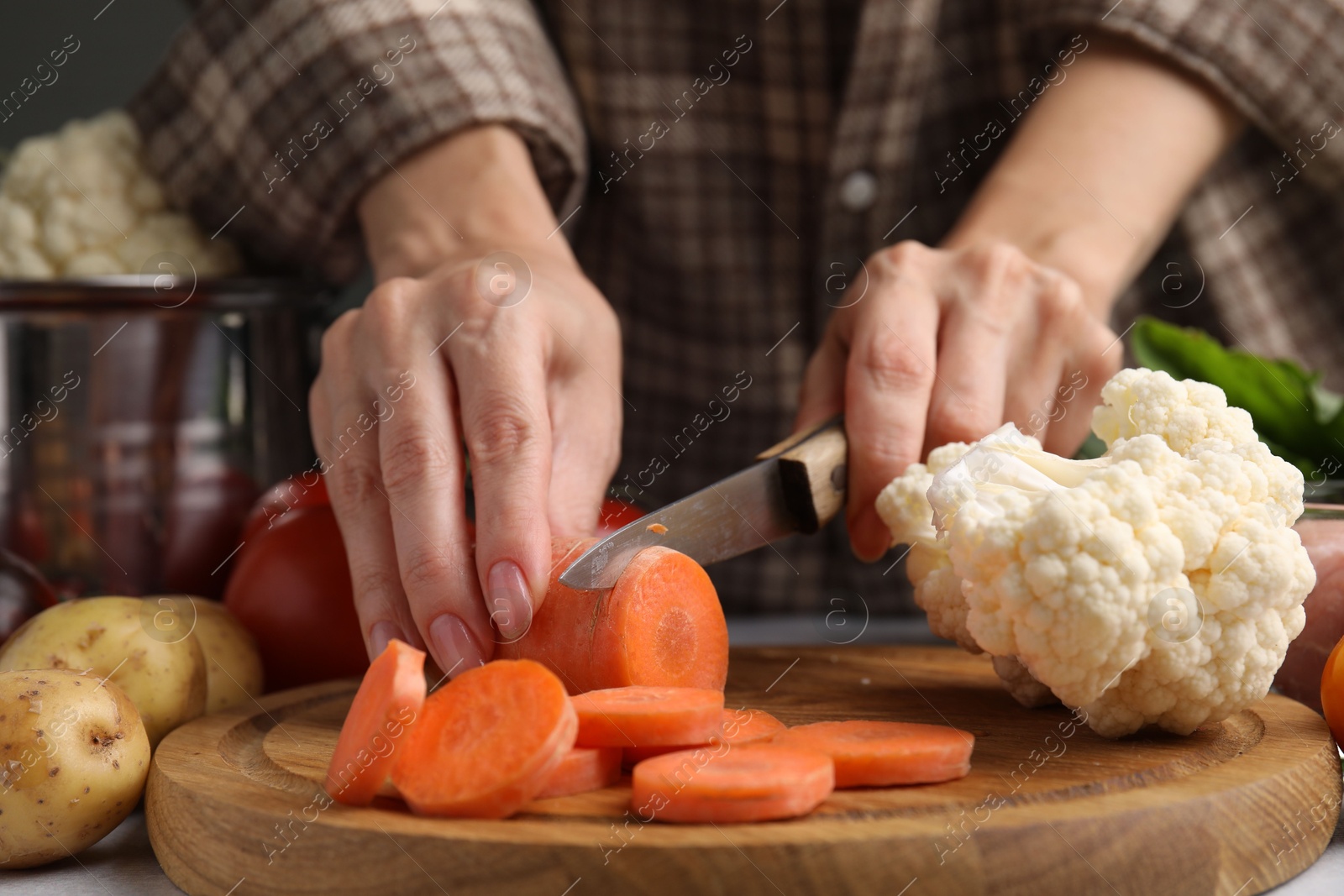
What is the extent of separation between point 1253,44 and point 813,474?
3.12ft

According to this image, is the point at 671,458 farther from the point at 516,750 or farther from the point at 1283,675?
the point at 516,750

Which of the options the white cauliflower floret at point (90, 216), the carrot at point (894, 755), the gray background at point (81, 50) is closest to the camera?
the carrot at point (894, 755)

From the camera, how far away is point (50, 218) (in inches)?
68.9

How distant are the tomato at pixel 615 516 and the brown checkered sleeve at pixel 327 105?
488mm

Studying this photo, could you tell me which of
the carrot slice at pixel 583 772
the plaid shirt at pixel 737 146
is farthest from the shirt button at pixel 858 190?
the carrot slice at pixel 583 772

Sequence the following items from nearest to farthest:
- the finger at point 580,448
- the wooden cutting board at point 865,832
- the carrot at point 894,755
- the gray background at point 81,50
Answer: the wooden cutting board at point 865,832
the carrot at point 894,755
the finger at point 580,448
the gray background at point 81,50

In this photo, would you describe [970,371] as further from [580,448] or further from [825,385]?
[580,448]

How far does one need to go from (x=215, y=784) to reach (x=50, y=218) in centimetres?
119

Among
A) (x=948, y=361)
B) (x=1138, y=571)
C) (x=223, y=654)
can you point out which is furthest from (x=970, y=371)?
(x=223, y=654)

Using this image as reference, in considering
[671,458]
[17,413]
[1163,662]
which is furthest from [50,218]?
[1163,662]

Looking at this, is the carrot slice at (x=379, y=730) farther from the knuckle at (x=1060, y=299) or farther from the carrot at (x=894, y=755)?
the knuckle at (x=1060, y=299)

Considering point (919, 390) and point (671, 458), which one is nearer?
point (919, 390)

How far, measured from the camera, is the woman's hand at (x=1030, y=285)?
4.28 feet

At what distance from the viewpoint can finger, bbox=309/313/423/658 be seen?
3.81 feet
